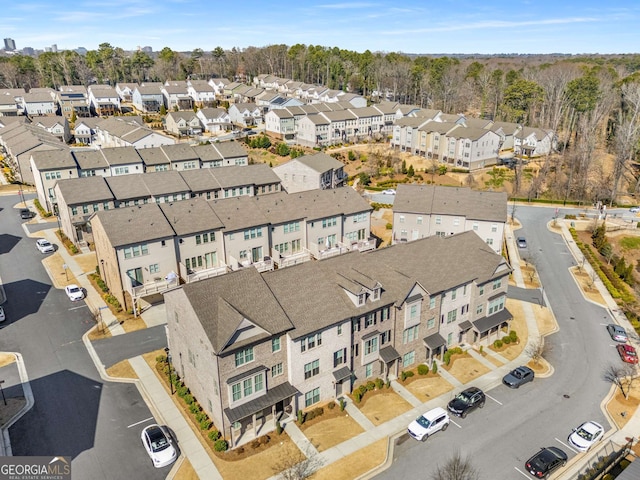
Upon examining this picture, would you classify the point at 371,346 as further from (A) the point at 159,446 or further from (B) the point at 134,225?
(B) the point at 134,225

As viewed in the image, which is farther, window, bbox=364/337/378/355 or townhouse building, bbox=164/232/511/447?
window, bbox=364/337/378/355

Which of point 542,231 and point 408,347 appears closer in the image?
point 408,347

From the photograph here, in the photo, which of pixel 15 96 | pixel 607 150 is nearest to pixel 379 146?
pixel 607 150

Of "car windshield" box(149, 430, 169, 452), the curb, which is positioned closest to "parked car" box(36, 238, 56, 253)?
the curb

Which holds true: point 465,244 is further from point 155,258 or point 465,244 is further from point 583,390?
point 155,258

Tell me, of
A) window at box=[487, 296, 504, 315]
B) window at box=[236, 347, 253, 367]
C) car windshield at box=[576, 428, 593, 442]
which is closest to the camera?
window at box=[236, 347, 253, 367]

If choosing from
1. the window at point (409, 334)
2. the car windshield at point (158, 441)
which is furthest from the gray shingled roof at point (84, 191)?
the window at point (409, 334)

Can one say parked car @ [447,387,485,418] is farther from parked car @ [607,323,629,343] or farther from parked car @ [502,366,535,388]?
parked car @ [607,323,629,343]
